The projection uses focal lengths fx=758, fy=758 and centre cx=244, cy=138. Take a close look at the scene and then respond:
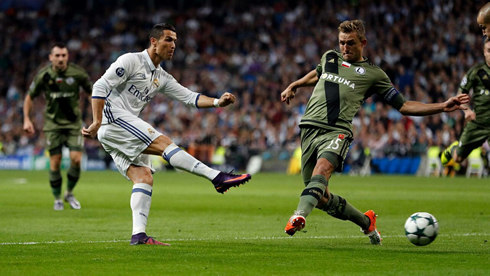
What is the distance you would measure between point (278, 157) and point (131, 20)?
1325cm

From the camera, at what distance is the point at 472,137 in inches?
509

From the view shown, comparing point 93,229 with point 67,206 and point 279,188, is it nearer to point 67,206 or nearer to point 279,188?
point 67,206

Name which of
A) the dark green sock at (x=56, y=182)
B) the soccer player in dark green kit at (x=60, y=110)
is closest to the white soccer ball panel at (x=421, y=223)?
the soccer player in dark green kit at (x=60, y=110)

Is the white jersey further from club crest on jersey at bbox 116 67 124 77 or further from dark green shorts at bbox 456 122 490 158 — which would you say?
dark green shorts at bbox 456 122 490 158

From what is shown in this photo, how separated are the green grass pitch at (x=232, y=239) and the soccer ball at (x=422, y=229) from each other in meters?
0.14

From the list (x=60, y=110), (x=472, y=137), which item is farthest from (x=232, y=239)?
(x=472, y=137)

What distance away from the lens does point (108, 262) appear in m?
6.35

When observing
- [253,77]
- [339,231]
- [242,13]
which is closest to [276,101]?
[253,77]

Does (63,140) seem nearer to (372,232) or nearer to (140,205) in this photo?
(140,205)

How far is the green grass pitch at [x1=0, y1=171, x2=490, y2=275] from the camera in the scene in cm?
→ 611

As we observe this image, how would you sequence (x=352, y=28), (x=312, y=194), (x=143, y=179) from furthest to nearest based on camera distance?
(x=143, y=179) < (x=352, y=28) < (x=312, y=194)

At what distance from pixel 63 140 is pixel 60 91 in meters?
0.85

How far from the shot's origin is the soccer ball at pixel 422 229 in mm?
7375

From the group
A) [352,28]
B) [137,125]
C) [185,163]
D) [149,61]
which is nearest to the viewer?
[185,163]
